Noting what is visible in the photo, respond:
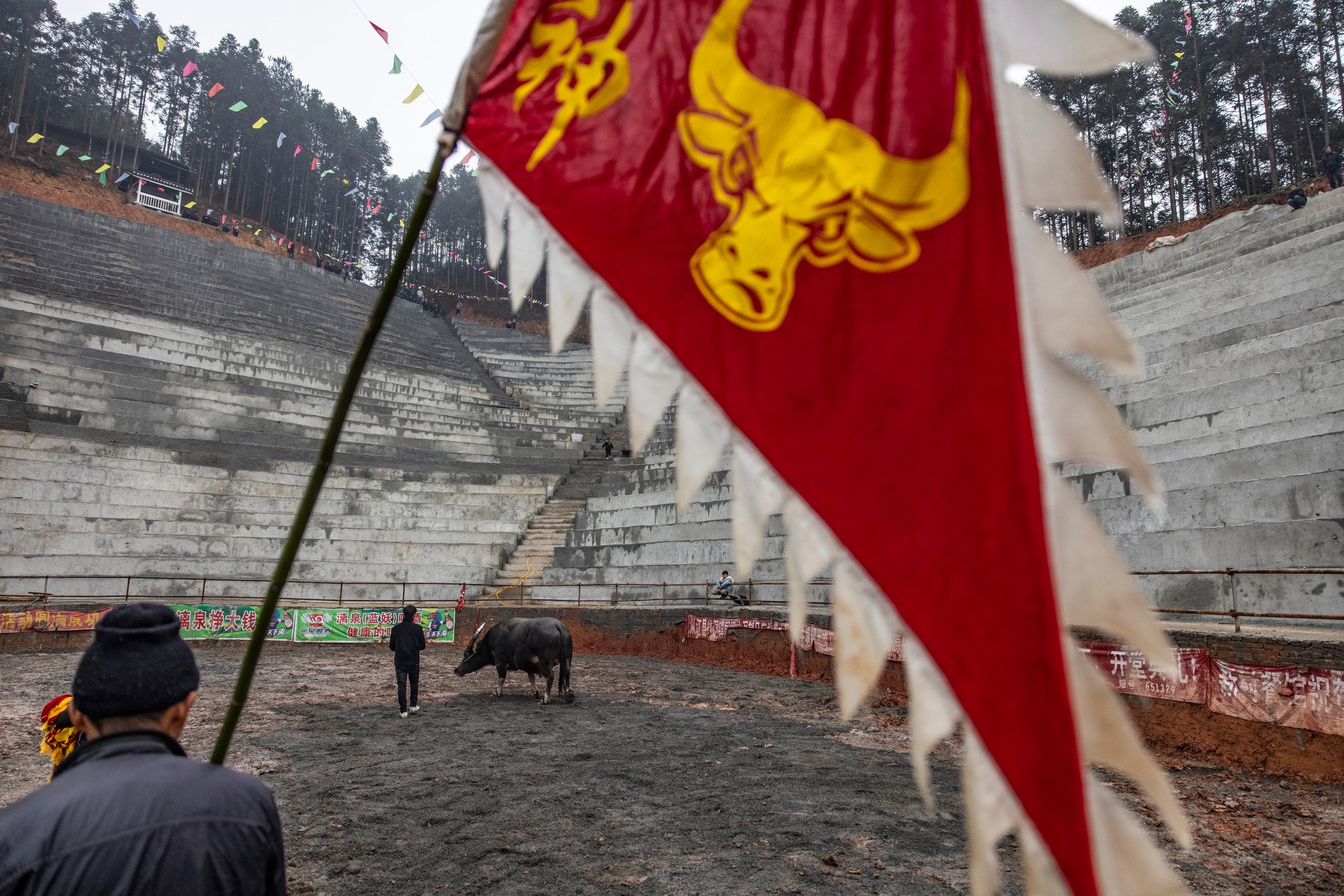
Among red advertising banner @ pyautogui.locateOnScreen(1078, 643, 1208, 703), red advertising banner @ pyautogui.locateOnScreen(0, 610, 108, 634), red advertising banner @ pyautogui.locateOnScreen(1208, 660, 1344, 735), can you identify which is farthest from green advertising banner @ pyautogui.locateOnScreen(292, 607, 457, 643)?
red advertising banner @ pyautogui.locateOnScreen(1208, 660, 1344, 735)

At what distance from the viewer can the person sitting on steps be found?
16.5 m

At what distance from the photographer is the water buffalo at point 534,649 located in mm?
11383

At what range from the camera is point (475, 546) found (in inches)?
882

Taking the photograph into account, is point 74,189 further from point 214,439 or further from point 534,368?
point 214,439

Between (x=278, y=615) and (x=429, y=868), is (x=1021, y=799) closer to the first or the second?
(x=429, y=868)

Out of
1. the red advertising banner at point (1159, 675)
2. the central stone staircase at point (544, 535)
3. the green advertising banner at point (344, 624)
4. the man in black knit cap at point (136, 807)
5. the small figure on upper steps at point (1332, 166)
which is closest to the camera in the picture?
the man in black knit cap at point (136, 807)

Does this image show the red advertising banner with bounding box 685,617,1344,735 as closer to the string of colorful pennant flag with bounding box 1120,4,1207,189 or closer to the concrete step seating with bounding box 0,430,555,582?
the concrete step seating with bounding box 0,430,555,582

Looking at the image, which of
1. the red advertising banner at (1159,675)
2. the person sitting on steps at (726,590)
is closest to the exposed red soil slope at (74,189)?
the person sitting on steps at (726,590)

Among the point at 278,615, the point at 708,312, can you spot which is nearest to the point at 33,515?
the point at 278,615

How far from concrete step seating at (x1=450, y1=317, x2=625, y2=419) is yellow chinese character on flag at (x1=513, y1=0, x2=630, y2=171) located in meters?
29.8

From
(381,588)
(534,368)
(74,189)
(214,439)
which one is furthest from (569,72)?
(74,189)

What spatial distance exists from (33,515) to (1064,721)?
22729 mm

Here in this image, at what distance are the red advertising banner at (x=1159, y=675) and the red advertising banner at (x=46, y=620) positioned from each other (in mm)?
18168

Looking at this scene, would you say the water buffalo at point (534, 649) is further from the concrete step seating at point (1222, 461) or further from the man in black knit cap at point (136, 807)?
the man in black knit cap at point (136, 807)
